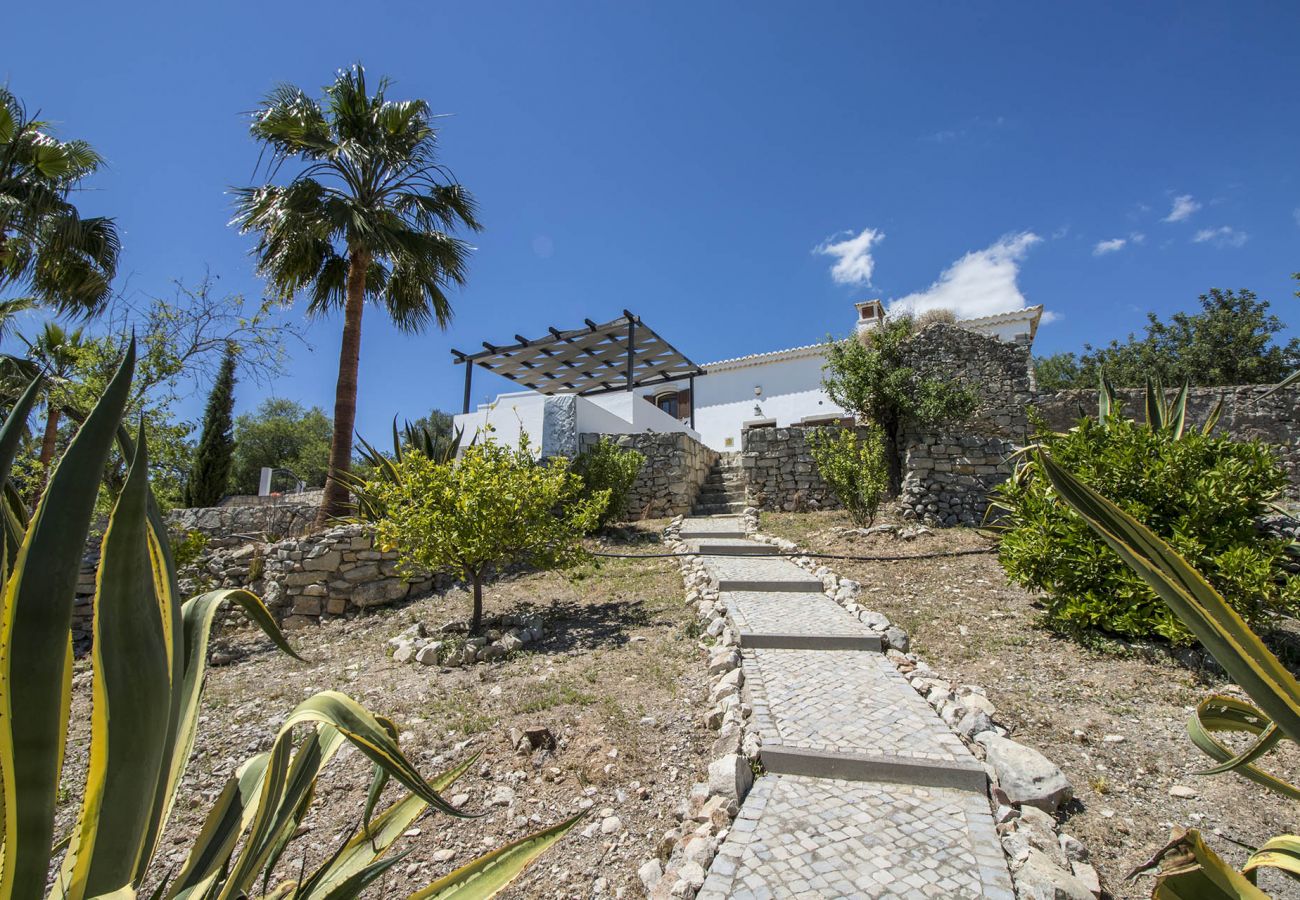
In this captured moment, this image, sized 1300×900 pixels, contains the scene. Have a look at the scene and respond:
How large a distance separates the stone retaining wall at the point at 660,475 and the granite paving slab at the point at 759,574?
4.33m

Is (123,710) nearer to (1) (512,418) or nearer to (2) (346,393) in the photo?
(2) (346,393)

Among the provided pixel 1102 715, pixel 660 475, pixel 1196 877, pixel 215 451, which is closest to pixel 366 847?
pixel 1196 877

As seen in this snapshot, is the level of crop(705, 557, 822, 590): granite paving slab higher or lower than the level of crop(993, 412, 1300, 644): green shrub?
lower

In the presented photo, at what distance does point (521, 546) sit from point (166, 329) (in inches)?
230

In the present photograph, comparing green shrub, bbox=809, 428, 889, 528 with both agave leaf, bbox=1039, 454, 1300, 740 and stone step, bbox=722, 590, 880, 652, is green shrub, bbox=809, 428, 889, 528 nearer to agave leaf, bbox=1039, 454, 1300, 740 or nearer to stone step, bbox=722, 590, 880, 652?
stone step, bbox=722, 590, 880, 652

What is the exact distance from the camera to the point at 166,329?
295 inches

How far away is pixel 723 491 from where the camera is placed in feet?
42.9

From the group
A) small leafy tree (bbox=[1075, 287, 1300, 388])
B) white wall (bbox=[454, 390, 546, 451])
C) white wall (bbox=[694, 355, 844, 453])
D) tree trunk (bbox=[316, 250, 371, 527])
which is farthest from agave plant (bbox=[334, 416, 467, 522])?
small leafy tree (bbox=[1075, 287, 1300, 388])

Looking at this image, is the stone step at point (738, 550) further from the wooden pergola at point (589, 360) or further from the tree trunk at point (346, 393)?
the wooden pergola at point (589, 360)

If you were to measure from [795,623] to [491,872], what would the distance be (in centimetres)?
388

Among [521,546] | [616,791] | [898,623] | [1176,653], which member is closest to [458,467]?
[521,546]

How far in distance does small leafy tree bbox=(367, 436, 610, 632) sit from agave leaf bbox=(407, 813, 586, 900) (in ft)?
12.9

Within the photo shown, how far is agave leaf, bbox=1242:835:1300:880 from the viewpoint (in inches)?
35.9

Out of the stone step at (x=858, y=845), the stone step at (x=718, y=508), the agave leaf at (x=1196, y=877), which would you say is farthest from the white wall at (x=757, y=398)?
the agave leaf at (x=1196, y=877)
